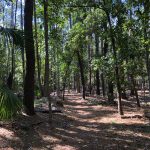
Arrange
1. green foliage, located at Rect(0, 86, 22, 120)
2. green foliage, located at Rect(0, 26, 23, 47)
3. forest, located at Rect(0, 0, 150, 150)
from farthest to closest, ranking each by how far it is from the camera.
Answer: forest, located at Rect(0, 0, 150, 150) < green foliage, located at Rect(0, 26, 23, 47) < green foliage, located at Rect(0, 86, 22, 120)

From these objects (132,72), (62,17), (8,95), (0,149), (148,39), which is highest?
(62,17)

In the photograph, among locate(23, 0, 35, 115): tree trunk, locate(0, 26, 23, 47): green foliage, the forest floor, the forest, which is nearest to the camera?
locate(0, 26, 23, 47): green foliage

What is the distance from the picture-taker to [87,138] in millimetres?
10805

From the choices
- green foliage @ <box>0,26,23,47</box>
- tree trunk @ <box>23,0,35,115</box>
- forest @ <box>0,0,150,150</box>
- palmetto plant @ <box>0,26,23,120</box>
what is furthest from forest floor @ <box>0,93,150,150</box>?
green foliage @ <box>0,26,23,47</box>

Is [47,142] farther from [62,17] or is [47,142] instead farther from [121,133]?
[62,17]

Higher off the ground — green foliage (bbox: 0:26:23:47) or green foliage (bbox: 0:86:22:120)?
green foliage (bbox: 0:26:23:47)

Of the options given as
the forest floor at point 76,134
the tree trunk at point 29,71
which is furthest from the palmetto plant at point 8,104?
the tree trunk at point 29,71

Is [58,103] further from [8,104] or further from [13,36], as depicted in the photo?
[8,104]

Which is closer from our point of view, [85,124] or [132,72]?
[85,124]

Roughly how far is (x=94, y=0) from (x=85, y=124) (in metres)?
6.48

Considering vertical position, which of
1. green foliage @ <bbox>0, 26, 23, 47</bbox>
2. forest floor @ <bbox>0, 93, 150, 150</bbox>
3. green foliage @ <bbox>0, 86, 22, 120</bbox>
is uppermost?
green foliage @ <bbox>0, 26, 23, 47</bbox>

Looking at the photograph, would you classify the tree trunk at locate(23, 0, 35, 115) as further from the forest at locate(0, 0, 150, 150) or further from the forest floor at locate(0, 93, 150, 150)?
the forest floor at locate(0, 93, 150, 150)

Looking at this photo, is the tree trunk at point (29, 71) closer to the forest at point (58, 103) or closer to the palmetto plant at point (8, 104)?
the forest at point (58, 103)

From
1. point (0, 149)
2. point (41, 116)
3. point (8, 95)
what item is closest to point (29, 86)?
point (41, 116)
